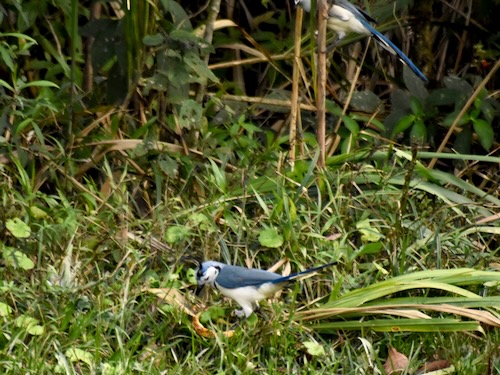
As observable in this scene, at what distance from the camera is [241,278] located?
4.14 metres

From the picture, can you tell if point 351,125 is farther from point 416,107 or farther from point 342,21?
point 342,21

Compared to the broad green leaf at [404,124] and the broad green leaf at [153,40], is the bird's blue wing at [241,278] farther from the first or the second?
the broad green leaf at [404,124]

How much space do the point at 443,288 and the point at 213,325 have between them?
2.85 ft

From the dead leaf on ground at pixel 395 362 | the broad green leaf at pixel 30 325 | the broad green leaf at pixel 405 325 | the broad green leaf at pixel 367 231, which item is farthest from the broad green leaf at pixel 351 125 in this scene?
the broad green leaf at pixel 30 325

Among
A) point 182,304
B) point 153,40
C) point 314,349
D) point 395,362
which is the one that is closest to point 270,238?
point 182,304

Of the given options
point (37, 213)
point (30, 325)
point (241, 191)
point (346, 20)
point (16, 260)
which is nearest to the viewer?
point (30, 325)

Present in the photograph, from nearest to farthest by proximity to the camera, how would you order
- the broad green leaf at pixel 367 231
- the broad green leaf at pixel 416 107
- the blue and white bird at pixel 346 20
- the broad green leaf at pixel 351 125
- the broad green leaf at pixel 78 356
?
the broad green leaf at pixel 78 356 → the broad green leaf at pixel 367 231 → the blue and white bird at pixel 346 20 → the broad green leaf at pixel 351 125 → the broad green leaf at pixel 416 107

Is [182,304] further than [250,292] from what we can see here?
Yes

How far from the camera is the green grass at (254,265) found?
405cm

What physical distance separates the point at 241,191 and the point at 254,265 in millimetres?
432

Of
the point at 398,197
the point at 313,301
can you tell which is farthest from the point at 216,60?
the point at 313,301

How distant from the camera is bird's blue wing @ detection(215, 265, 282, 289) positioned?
163 inches

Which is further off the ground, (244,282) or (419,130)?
(244,282)

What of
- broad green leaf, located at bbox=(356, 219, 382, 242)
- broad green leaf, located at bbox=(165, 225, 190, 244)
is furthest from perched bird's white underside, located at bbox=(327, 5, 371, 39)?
broad green leaf, located at bbox=(165, 225, 190, 244)
